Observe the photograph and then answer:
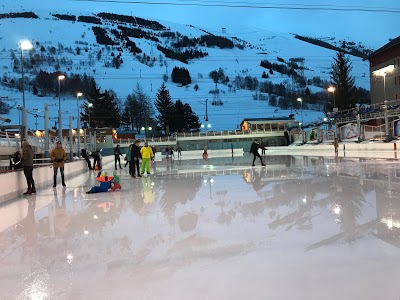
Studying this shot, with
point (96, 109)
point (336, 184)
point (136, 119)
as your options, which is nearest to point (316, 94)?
point (136, 119)

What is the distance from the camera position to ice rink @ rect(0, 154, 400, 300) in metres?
3.21

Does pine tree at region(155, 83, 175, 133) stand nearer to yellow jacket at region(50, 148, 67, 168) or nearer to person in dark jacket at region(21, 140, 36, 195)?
yellow jacket at region(50, 148, 67, 168)

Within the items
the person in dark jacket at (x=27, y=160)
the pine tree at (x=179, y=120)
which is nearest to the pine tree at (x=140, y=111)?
Result: the pine tree at (x=179, y=120)

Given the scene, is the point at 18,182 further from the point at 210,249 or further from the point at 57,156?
the point at 210,249

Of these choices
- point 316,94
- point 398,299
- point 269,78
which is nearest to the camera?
point 398,299

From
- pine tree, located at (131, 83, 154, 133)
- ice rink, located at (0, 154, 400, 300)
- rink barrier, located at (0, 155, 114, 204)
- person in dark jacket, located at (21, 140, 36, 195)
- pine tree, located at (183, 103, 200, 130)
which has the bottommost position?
ice rink, located at (0, 154, 400, 300)

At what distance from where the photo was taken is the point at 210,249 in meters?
4.36

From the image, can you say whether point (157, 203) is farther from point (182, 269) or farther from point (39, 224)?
point (182, 269)

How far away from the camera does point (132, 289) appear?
10.7ft

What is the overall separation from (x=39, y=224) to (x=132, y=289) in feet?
12.2

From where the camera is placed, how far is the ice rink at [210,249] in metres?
3.21

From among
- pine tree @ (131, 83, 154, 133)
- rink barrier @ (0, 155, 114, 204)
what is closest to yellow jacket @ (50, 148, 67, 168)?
rink barrier @ (0, 155, 114, 204)

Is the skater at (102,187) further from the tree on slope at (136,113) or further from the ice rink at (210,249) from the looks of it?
the tree on slope at (136,113)

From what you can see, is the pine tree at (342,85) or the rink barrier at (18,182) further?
A: the pine tree at (342,85)
